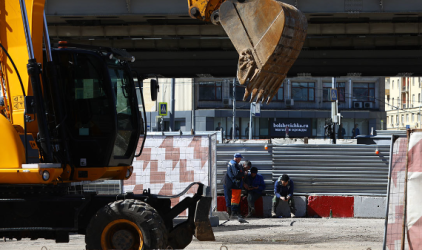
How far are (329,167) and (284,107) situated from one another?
40.3m

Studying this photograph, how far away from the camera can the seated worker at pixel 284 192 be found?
51.9ft

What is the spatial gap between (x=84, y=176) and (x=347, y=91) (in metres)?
52.5

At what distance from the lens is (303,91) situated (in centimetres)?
5706

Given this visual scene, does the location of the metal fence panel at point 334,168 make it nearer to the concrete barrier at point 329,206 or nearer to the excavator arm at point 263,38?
the concrete barrier at point 329,206

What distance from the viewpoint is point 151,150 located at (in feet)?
46.4

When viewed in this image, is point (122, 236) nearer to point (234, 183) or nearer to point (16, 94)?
point (16, 94)

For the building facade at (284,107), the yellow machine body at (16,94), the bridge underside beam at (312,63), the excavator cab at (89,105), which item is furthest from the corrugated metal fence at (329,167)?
the building facade at (284,107)

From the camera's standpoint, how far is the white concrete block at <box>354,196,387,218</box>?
52.4 ft

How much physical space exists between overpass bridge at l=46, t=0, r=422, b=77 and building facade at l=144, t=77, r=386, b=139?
31987 mm

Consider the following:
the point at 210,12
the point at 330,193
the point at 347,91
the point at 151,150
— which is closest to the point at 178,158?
the point at 151,150

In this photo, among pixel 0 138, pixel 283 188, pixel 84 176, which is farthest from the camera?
pixel 283 188

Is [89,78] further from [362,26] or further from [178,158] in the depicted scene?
[362,26]

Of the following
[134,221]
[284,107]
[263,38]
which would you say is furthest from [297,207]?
[284,107]

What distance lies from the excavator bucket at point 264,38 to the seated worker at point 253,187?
25.8 ft
